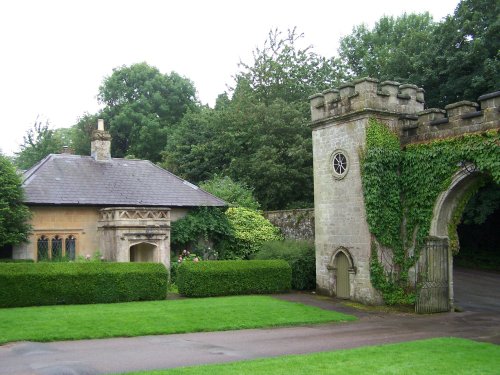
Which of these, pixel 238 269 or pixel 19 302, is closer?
pixel 19 302

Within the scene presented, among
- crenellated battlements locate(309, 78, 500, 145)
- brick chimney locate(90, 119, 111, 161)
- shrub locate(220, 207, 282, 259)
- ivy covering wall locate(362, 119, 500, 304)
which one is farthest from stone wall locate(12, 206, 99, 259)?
ivy covering wall locate(362, 119, 500, 304)

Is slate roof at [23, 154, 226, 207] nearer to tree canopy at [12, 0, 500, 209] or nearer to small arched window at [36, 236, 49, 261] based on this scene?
small arched window at [36, 236, 49, 261]

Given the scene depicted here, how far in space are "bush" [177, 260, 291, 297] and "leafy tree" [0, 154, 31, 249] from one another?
20.8 ft

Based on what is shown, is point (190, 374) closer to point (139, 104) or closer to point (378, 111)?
point (378, 111)

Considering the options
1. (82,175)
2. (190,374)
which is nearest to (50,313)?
(190,374)

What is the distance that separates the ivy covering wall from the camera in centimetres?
1806

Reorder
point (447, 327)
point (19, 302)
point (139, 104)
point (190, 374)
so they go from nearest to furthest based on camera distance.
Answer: point (190, 374) < point (447, 327) < point (19, 302) < point (139, 104)

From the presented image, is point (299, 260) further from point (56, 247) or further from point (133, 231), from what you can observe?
point (56, 247)

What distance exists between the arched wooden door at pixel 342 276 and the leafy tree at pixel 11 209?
477 inches

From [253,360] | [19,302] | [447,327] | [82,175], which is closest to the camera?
[253,360]

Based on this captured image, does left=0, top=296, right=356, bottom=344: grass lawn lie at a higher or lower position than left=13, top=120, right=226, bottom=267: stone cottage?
lower

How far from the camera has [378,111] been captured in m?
19.1

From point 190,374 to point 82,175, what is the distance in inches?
689

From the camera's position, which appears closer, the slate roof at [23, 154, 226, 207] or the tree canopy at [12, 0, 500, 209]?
the slate roof at [23, 154, 226, 207]
